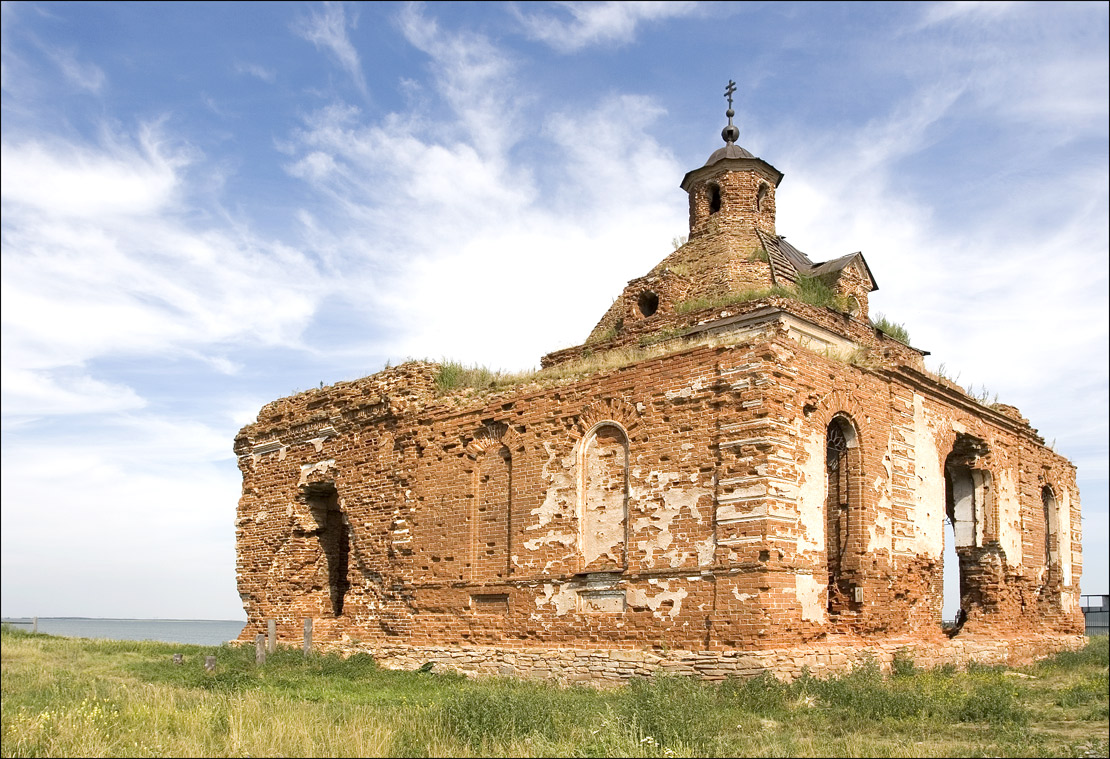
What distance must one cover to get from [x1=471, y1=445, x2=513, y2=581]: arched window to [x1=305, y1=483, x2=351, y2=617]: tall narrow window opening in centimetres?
427

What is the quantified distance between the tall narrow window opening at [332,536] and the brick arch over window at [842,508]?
30.2 feet

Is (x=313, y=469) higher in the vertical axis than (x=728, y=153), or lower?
lower

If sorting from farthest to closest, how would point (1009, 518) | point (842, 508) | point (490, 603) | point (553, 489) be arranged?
point (1009, 518) → point (490, 603) → point (553, 489) → point (842, 508)

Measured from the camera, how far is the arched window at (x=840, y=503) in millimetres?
12625

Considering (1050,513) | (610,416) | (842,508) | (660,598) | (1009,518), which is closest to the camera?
(660,598)

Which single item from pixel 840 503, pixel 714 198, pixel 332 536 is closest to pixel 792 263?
pixel 714 198

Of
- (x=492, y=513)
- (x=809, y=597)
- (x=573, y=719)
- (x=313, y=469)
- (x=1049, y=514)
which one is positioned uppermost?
(x=313, y=469)


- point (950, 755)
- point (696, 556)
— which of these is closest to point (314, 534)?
point (696, 556)

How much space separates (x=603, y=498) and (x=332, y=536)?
290 inches

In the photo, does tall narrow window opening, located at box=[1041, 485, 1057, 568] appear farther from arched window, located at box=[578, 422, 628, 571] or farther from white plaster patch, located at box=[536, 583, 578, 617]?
white plaster patch, located at box=[536, 583, 578, 617]

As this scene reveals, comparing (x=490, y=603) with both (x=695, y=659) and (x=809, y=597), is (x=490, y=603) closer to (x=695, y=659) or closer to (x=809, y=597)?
(x=695, y=659)

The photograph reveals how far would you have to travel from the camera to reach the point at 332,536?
18.5 meters

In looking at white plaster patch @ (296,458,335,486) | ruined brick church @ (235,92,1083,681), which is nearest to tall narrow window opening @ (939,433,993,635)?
ruined brick church @ (235,92,1083,681)

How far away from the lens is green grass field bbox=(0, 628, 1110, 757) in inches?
291
